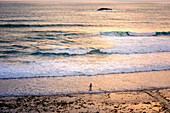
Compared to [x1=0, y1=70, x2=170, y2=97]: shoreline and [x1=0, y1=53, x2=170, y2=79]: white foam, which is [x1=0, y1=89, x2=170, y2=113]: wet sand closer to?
[x1=0, y1=70, x2=170, y2=97]: shoreline

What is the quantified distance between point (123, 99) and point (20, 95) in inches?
168

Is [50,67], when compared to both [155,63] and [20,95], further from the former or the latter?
[155,63]

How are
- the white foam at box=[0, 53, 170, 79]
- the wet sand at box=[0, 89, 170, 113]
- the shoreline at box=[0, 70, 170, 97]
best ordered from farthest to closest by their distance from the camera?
the white foam at box=[0, 53, 170, 79], the shoreline at box=[0, 70, 170, 97], the wet sand at box=[0, 89, 170, 113]

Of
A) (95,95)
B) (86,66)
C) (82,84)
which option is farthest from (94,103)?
(86,66)

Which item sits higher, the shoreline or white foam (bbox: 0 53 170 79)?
white foam (bbox: 0 53 170 79)

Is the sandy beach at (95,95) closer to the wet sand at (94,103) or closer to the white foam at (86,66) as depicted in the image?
the wet sand at (94,103)

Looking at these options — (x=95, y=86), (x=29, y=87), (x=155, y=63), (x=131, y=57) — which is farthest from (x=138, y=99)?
(x=131, y=57)

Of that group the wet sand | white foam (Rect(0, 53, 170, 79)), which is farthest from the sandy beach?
white foam (Rect(0, 53, 170, 79))

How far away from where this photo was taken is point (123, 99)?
723 cm

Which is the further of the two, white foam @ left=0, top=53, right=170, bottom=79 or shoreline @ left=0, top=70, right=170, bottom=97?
white foam @ left=0, top=53, right=170, bottom=79

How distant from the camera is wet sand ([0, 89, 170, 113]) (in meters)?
6.41

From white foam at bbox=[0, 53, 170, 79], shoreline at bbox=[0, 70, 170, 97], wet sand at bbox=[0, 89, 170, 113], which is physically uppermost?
white foam at bbox=[0, 53, 170, 79]

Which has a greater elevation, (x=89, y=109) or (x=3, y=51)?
(x=3, y=51)

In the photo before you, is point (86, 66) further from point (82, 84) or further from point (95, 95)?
point (95, 95)
